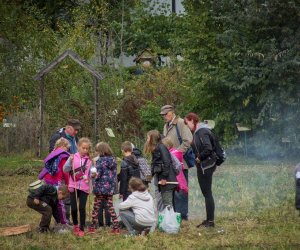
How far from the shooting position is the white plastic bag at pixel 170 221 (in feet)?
38.5

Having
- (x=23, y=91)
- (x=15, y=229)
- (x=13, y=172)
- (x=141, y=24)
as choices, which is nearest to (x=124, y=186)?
(x=15, y=229)

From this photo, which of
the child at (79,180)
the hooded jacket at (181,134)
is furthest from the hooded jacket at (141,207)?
the hooded jacket at (181,134)

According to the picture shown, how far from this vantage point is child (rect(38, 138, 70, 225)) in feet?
39.7

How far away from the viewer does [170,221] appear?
1180 centimetres

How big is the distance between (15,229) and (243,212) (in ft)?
12.2

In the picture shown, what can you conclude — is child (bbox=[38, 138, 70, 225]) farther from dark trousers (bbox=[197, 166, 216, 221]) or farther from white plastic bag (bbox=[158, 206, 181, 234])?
dark trousers (bbox=[197, 166, 216, 221])

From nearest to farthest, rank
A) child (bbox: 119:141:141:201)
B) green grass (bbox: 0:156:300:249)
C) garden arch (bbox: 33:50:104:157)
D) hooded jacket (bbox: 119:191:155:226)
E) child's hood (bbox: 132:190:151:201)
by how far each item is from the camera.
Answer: green grass (bbox: 0:156:300:249) → hooded jacket (bbox: 119:191:155:226) → child's hood (bbox: 132:190:151:201) → child (bbox: 119:141:141:201) → garden arch (bbox: 33:50:104:157)

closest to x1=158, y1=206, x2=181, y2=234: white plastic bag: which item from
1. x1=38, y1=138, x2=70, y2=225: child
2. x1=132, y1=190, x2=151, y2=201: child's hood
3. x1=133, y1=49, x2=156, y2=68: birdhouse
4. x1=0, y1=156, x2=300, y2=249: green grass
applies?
x1=0, y1=156, x2=300, y2=249: green grass

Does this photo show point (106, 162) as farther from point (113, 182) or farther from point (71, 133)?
point (71, 133)

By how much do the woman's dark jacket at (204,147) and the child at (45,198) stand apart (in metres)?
1.97

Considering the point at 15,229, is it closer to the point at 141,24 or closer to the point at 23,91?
the point at 23,91

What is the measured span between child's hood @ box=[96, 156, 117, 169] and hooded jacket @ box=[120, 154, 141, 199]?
17.8 inches

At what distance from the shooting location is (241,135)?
872 inches

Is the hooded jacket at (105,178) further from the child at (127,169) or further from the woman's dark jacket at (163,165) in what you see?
the woman's dark jacket at (163,165)
